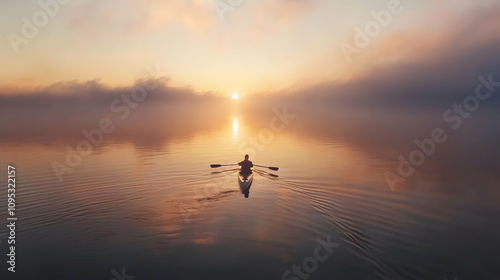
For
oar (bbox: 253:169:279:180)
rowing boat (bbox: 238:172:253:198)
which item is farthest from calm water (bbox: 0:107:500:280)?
rowing boat (bbox: 238:172:253:198)

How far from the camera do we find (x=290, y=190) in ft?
93.4

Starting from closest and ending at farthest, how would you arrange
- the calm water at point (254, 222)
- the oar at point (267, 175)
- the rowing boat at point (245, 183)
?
the calm water at point (254, 222)
the rowing boat at point (245, 183)
the oar at point (267, 175)

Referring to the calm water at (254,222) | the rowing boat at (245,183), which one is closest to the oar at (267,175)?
the calm water at (254,222)

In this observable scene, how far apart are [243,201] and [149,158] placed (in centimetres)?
2298

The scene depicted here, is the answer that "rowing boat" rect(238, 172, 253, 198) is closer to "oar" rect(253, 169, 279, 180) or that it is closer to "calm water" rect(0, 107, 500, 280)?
"calm water" rect(0, 107, 500, 280)

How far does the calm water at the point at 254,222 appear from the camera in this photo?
1565 cm

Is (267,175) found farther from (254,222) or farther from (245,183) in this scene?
(254,222)

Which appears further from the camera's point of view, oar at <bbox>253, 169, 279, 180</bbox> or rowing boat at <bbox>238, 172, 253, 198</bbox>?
oar at <bbox>253, 169, 279, 180</bbox>

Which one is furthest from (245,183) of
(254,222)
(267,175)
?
(254,222)

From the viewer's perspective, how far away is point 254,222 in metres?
21.2

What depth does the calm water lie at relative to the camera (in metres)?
15.6

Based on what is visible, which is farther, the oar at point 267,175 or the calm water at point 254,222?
the oar at point 267,175

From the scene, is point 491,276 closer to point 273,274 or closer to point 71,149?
point 273,274

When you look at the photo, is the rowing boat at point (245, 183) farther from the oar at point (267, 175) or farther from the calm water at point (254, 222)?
the oar at point (267, 175)
